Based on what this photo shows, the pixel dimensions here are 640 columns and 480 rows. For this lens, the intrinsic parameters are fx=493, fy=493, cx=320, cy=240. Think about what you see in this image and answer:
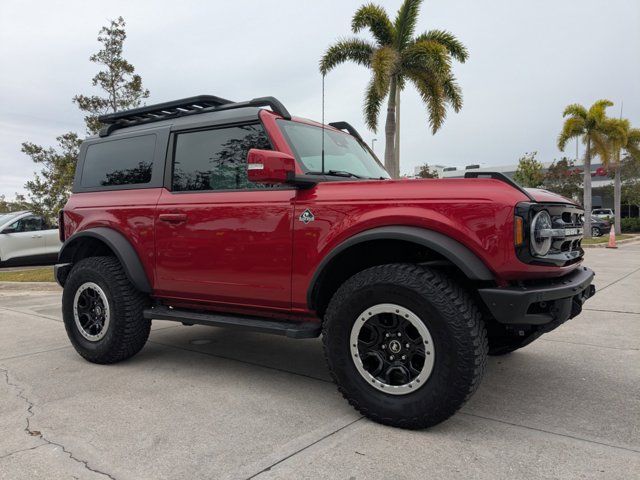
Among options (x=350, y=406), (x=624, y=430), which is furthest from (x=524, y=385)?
(x=350, y=406)

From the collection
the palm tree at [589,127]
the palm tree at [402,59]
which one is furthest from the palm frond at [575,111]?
the palm tree at [402,59]

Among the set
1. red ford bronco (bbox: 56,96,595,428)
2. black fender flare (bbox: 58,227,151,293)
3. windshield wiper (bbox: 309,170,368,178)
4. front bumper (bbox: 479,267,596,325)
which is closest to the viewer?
front bumper (bbox: 479,267,596,325)

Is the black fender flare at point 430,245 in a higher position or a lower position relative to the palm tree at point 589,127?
lower

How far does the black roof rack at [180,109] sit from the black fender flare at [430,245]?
52.1 inches

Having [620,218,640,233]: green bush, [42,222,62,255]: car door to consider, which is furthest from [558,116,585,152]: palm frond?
[42,222,62,255]: car door

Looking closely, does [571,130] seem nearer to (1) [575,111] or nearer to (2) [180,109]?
(1) [575,111]

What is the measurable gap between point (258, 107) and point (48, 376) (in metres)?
2.72

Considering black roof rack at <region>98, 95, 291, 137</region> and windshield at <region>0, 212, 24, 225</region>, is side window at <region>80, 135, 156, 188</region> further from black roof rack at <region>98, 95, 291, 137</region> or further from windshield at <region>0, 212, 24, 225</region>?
windshield at <region>0, 212, 24, 225</region>

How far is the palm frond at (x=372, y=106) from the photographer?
1664cm

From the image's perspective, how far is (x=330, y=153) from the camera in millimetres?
3889

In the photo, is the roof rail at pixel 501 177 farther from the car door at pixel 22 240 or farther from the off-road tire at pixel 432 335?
the car door at pixel 22 240

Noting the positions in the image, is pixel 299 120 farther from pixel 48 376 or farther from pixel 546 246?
pixel 48 376

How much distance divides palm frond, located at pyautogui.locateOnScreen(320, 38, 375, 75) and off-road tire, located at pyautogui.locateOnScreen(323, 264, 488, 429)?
14.8m

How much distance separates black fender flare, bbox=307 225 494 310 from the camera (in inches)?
106
